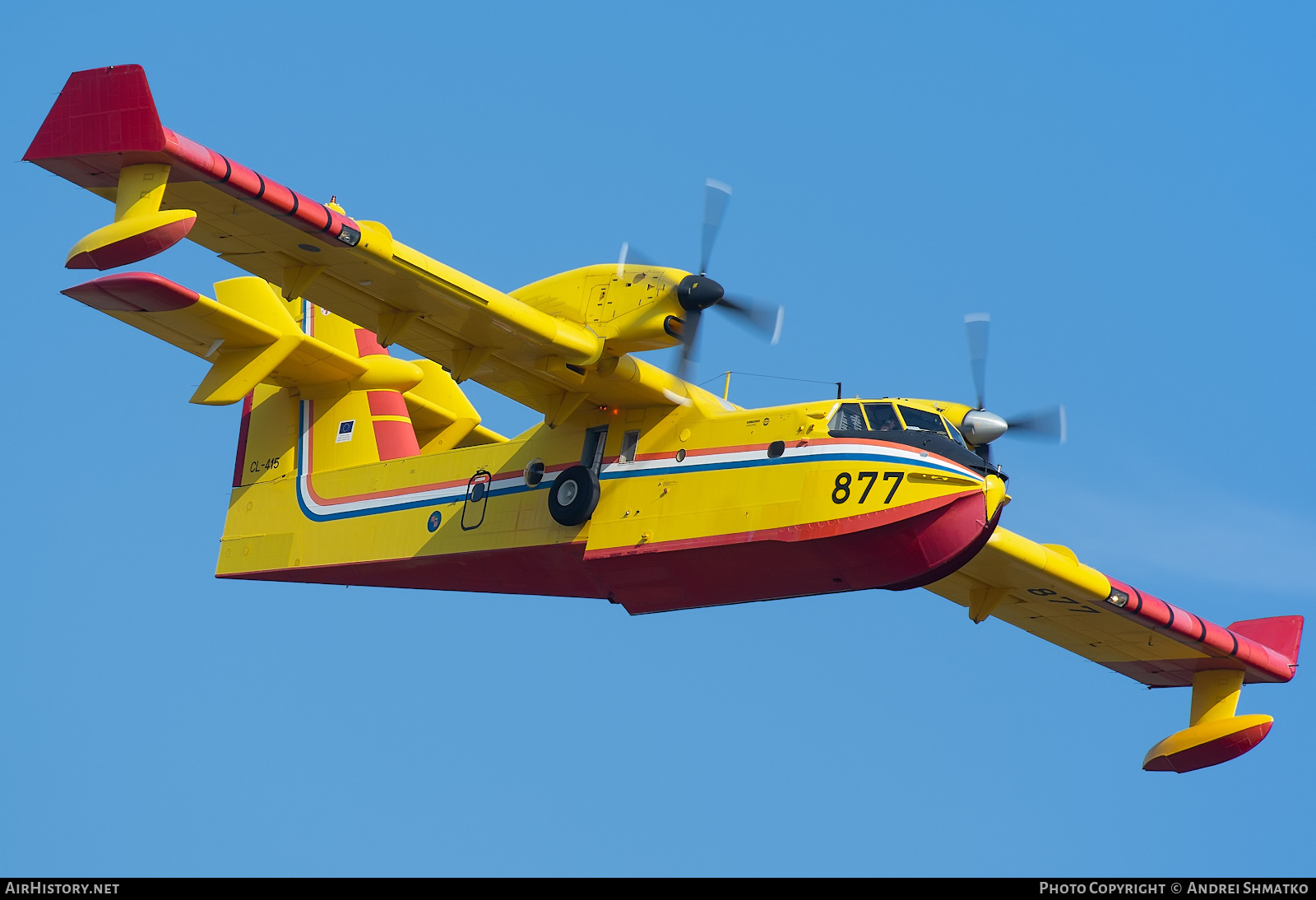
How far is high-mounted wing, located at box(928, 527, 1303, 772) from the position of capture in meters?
25.0

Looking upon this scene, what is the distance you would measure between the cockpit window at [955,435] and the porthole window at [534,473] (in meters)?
5.21

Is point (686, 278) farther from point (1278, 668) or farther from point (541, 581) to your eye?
point (1278, 668)

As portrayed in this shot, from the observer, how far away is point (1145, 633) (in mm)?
26516

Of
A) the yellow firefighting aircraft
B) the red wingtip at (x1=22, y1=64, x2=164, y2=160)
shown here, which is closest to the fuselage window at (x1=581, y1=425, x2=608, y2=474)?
the yellow firefighting aircraft

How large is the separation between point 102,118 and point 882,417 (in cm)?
918

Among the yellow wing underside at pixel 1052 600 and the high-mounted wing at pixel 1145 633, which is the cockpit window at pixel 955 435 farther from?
the high-mounted wing at pixel 1145 633

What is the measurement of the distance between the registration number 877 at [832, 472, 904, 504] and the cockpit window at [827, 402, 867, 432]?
2.10ft

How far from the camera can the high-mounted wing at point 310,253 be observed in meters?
19.5

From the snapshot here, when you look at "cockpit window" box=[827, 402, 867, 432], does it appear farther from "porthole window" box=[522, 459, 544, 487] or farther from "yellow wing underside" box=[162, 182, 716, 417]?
"porthole window" box=[522, 459, 544, 487]

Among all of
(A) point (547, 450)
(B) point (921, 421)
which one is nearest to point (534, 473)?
(A) point (547, 450)

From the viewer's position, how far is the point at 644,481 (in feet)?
73.0

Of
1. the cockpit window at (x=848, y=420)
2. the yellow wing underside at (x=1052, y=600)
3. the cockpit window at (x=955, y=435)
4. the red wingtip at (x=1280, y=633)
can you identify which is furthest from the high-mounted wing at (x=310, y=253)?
the red wingtip at (x=1280, y=633)

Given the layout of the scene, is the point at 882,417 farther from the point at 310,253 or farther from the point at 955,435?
the point at 310,253
